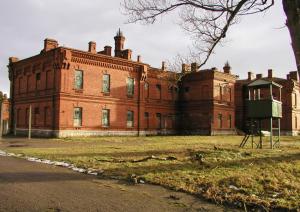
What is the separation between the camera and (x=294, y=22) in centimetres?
702

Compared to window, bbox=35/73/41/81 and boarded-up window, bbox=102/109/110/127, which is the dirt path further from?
window, bbox=35/73/41/81

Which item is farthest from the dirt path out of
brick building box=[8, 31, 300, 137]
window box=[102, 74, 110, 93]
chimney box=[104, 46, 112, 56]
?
chimney box=[104, 46, 112, 56]

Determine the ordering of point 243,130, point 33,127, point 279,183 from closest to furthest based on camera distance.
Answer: point 279,183 → point 33,127 → point 243,130

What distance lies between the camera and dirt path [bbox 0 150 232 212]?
685cm

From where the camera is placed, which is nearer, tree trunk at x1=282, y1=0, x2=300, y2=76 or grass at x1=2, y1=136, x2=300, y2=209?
tree trunk at x1=282, y1=0, x2=300, y2=76

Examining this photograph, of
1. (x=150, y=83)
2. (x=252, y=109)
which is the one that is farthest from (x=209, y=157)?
(x=150, y=83)

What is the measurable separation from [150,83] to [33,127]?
1385 centimetres

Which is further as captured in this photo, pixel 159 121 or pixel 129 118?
pixel 159 121

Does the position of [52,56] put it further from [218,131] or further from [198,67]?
[198,67]

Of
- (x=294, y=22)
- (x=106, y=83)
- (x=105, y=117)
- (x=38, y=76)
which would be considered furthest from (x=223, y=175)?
(x=38, y=76)

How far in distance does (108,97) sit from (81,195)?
1152 inches

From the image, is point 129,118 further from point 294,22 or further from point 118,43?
point 294,22

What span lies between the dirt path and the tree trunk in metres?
3.37

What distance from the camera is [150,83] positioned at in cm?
4219
